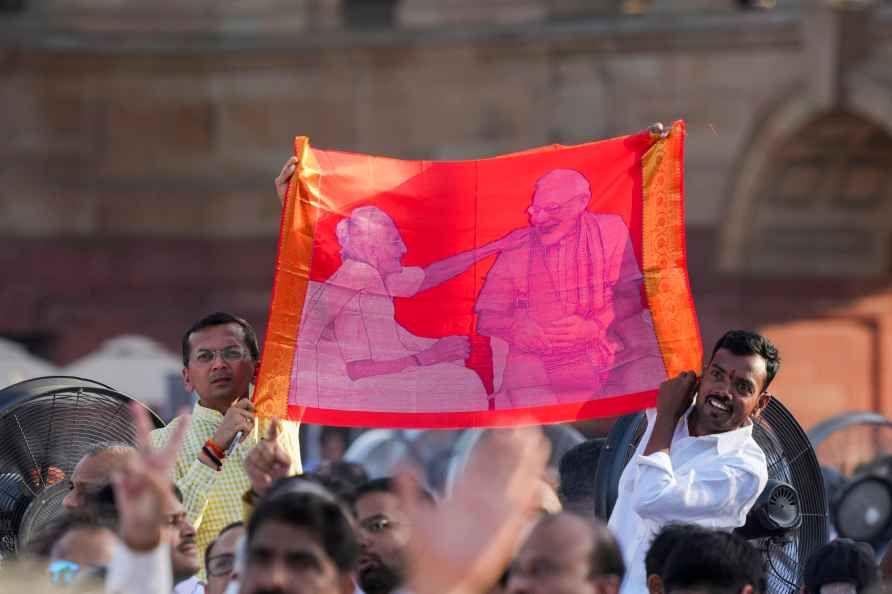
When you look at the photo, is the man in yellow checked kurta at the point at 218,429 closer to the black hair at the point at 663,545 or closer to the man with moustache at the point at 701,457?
the man with moustache at the point at 701,457

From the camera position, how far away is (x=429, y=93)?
18016 millimetres

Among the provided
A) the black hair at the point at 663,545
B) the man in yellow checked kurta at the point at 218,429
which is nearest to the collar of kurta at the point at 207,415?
the man in yellow checked kurta at the point at 218,429

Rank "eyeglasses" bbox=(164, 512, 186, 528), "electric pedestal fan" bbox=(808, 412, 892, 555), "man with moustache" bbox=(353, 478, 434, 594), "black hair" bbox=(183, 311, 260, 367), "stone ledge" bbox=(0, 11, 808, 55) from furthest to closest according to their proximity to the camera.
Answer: "stone ledge" bbox=(0, 11, 808, 55)
"electric pedestal fan" bbox=(808, 412, 892, 555)
"black hair" bbox=(183, 311, 260, 367)
"man with moustache" bbox=(353, 478, 434, 594)
"eyeglasses" bbox=(164, 512, 186, 528)

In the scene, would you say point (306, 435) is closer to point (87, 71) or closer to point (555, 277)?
point (555, 277)

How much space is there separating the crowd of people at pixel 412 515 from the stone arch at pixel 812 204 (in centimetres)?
937

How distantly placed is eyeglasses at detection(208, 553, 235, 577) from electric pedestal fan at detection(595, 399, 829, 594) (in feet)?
4.59

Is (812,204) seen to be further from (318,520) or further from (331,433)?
(318,520)

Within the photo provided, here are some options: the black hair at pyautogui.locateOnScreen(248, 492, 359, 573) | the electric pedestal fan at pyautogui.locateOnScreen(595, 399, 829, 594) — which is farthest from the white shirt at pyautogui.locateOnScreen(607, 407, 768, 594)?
the black hair at pyautogui.locateOnScreen(248, 492, 359, 573)

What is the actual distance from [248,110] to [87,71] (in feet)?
5.01

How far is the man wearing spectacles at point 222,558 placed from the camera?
20.4 ft

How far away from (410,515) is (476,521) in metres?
0.19

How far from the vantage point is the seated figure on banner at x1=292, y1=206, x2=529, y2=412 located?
7059 millimetres

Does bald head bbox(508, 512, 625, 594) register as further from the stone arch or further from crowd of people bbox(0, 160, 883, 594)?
the stone arch

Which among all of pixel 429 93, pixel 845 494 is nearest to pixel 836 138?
pixel 429 93
